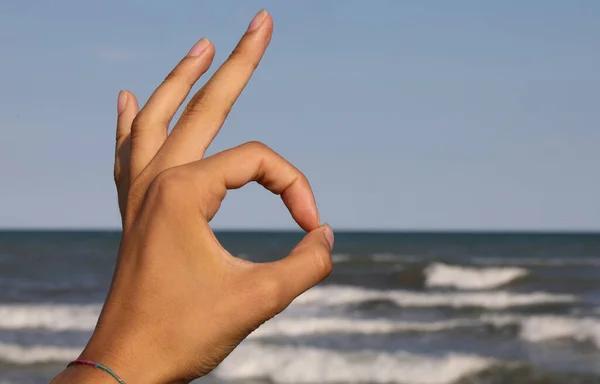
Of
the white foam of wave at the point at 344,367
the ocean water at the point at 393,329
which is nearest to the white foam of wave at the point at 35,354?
the ocean water at the point at 393,329

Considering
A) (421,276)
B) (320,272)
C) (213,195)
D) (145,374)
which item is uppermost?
(213,195)

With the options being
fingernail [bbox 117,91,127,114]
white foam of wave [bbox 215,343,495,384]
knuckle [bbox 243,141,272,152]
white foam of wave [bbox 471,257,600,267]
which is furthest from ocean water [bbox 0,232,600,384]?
knuckle [bbox 243,141,272,152]

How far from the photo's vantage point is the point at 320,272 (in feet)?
3.81

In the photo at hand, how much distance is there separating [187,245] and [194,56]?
44 centimetres

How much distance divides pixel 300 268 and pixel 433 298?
15420 mm

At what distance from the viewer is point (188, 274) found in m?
1.08

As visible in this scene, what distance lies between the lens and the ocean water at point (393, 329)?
8.70 metres

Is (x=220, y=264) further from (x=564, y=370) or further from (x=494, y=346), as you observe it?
(x=494, y=346)

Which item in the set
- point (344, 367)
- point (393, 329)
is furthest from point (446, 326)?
point (344, 367)

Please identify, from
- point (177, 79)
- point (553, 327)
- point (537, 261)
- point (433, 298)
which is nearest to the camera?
point (177, 79)

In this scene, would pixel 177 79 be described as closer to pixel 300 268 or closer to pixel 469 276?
pixel 300 268

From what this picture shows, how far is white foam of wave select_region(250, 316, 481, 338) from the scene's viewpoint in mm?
11602

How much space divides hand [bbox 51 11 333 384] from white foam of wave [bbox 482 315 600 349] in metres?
10.1

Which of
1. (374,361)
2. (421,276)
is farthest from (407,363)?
(421,276)
